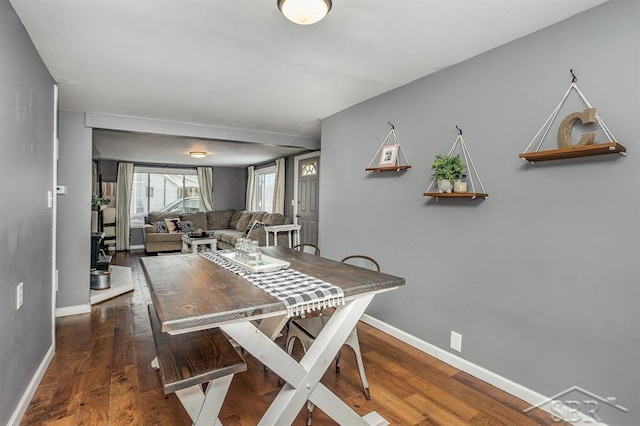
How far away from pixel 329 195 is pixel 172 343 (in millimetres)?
2565

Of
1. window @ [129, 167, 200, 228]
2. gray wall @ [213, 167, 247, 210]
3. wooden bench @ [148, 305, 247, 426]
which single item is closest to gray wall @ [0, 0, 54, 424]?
wooden bench @ [148, 305, 247, 426]

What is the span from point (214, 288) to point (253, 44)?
1.51 metres

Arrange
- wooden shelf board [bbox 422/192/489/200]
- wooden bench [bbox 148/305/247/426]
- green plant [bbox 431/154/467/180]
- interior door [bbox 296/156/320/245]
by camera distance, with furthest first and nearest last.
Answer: interior door [bbox 296/156/320/245]
green plant [bbox 431/154/467/180]
wooden shelf board [bbox 422/192/489/200]
wooden bench [bbox 148/305/247/426]

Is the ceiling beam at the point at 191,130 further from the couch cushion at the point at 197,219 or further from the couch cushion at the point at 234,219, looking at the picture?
the couch cushion at the point at 197,219

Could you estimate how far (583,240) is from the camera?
5.82ft

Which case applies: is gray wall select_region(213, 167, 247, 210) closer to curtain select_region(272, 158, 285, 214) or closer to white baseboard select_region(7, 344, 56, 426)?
curtain select_region(272, 158, 285, 214)

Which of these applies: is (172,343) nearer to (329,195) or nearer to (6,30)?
(6,30)

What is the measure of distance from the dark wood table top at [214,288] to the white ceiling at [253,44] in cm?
139

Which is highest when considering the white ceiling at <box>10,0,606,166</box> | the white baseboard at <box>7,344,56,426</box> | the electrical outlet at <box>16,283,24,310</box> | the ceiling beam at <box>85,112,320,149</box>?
the white ceiling at <box>10,0,606,166</box>

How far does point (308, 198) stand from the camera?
5.93 meters

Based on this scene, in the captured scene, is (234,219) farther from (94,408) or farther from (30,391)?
(94,408)

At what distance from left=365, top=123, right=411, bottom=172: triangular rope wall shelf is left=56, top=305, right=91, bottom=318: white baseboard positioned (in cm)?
335

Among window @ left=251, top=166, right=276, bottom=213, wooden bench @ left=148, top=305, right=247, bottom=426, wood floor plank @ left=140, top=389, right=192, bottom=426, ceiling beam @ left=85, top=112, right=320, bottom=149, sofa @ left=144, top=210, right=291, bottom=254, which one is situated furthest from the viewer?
window @ left=251, top=166, right=276, bottom=213

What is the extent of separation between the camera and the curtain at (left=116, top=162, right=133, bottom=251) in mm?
7825
